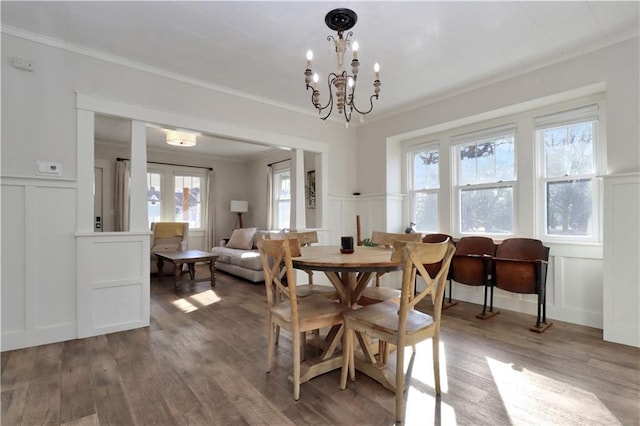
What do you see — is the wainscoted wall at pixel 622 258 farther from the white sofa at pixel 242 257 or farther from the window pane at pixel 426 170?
the white sofa at pixel 242 257

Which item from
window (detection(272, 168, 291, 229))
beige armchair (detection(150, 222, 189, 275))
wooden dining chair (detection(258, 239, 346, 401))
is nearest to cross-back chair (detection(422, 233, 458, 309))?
wooden dining chair (detection(258, 239, 346, 401))

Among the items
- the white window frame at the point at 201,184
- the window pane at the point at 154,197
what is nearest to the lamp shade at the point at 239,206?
the white window frame at the point at 201,184

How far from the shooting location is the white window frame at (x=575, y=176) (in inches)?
126

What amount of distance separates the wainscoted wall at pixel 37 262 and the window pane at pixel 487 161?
447cm

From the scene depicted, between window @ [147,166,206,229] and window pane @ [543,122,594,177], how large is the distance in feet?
22.1

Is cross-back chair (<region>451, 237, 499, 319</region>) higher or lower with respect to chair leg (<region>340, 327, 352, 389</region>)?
higher

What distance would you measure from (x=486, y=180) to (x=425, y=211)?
97 cm

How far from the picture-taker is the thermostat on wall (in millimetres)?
2719

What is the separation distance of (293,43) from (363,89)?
128 cm

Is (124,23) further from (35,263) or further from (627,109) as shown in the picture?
(627,109)

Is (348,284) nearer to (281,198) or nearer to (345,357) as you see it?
(345,357)

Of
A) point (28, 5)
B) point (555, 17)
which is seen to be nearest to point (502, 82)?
point (555, 17)

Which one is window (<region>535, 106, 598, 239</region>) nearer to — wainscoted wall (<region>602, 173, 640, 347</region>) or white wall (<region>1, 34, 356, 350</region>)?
wainscoted wall (<region>602, 173, 640, 347</region>)

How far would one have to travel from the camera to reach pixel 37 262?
2.72 metres
